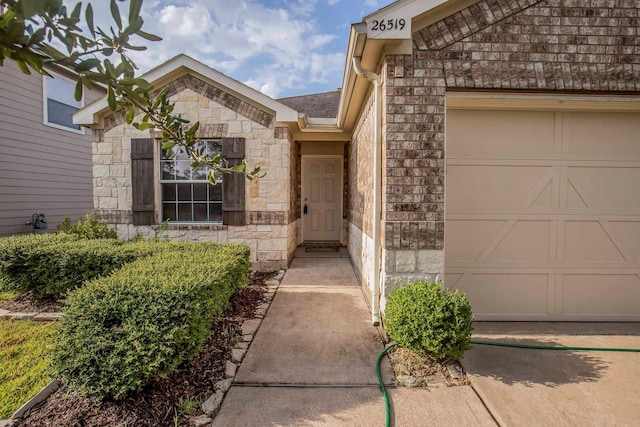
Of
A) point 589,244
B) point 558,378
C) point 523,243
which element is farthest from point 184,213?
point 589,244

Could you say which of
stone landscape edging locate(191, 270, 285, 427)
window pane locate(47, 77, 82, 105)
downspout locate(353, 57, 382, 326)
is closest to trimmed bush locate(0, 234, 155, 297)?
stone landscape edging locate(191, 270, 285, 427)

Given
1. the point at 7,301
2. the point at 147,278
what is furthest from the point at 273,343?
the point at 7,301

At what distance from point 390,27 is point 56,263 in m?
4.74

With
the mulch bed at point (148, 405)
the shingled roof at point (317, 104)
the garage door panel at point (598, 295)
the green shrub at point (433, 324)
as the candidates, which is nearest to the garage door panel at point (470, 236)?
the green shrub at point (433, 324)

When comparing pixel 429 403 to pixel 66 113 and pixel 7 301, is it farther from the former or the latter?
pixel 66 113

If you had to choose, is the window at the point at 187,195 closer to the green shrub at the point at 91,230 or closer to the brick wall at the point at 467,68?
the green shrub at the point at 91,230

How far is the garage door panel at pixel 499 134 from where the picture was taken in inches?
145

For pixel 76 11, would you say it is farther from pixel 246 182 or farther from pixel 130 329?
pixel 246 182

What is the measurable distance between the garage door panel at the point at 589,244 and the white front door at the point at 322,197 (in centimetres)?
541

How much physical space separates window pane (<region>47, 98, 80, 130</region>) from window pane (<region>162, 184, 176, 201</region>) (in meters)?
4.59

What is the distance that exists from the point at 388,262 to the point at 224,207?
12.6 ft

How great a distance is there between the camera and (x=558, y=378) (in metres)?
2.77

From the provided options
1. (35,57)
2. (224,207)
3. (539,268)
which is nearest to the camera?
(35,57)

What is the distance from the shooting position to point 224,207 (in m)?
6.24
